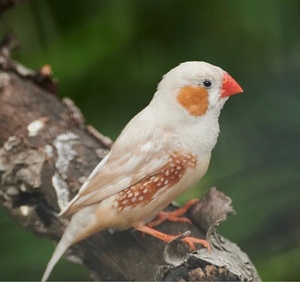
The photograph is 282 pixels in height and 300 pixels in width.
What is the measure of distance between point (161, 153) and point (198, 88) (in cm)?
8

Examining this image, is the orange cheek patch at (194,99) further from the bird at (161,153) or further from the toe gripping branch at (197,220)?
the toe gripping branch at (197,220)

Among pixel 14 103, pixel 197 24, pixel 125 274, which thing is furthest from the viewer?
pixel 197 24

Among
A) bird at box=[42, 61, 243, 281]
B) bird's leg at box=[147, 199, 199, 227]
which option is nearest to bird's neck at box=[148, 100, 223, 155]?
bird at box=[42, 61, 243, 281]

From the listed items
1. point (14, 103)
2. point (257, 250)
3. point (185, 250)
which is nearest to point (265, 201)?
point (257, 250)

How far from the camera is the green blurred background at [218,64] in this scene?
3.56ft

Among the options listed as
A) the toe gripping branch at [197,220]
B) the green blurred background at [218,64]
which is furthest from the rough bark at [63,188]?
the green blurred background at [218,64]

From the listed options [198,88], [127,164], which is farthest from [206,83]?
[127,164]

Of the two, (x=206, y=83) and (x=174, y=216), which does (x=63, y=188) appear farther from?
(x=206, y=83)

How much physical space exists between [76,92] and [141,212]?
40 centimetres

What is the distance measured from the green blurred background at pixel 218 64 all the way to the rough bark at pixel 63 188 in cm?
10

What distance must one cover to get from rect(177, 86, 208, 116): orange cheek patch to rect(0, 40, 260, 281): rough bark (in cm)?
13

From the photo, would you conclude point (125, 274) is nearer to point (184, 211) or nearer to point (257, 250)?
point (184, 211)

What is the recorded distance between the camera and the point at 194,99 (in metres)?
0.80

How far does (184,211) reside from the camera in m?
0.92
